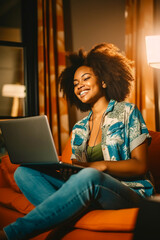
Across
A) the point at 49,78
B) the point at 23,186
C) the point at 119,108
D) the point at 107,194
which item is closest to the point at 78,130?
the point at 119,108

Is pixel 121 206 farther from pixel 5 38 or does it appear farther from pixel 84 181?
pixel 5 38

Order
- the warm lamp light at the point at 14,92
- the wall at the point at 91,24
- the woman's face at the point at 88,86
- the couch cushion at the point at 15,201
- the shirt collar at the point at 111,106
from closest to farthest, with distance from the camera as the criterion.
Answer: the couch cushion at the point at 15,201
the shirt collar at the point at 111,106
the woman's face at the point at 88,86
the warm lamp light at the point at 14,92
the wall at the point at 91,24

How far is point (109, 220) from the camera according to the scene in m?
1.14

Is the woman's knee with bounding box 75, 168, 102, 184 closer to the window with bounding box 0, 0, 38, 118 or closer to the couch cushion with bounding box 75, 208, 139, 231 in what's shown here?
the couch cushion with bounding box 75, 208, 139, 231

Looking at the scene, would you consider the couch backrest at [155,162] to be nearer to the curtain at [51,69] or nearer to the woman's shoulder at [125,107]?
the woman's shoulder at [125,107]

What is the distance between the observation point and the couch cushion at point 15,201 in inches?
60.8

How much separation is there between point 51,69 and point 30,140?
167cm

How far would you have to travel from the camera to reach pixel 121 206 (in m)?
1.27

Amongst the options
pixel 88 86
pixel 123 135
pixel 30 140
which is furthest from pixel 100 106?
pixel 30 140

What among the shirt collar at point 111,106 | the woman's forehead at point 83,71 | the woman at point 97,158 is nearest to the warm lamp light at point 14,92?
the woman at point 97,158

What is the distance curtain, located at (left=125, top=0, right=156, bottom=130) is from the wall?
152 mm

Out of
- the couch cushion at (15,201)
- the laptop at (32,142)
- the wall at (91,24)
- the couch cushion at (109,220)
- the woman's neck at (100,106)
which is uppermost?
the wall at (91,24)

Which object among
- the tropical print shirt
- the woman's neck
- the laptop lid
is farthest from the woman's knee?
the woman's neck

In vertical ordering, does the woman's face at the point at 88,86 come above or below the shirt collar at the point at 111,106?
above
